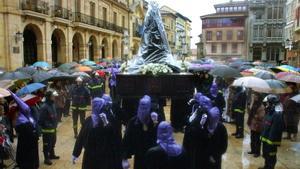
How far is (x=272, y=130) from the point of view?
20.1 ft

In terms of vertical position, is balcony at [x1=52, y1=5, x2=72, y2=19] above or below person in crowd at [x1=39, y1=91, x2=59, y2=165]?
above

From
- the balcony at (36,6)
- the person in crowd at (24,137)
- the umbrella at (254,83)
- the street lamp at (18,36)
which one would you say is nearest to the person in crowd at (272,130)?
the umbrella at (254,83)

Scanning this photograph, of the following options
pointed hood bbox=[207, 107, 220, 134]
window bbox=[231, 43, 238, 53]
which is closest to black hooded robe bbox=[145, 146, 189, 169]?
pointed hood bbox=[207, 107, 220, 134]

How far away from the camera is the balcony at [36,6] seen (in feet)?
63.4

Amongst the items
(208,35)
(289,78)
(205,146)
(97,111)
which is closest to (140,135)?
(97,111)

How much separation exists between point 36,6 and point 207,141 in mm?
18815

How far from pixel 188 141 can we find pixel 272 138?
2126 mm

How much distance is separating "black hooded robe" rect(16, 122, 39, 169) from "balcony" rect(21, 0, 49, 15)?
15821 mm

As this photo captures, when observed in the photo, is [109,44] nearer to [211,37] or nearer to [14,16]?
[14,16]

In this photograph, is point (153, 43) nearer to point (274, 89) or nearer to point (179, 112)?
point (179, 112)

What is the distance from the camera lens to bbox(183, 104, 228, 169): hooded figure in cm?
484

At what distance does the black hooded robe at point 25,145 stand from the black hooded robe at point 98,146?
111 centimetres

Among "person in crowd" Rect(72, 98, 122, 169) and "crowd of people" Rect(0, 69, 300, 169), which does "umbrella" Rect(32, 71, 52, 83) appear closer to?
"crowd of people" Rect(0, 69, 300, 169)

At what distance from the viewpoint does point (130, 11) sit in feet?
144
